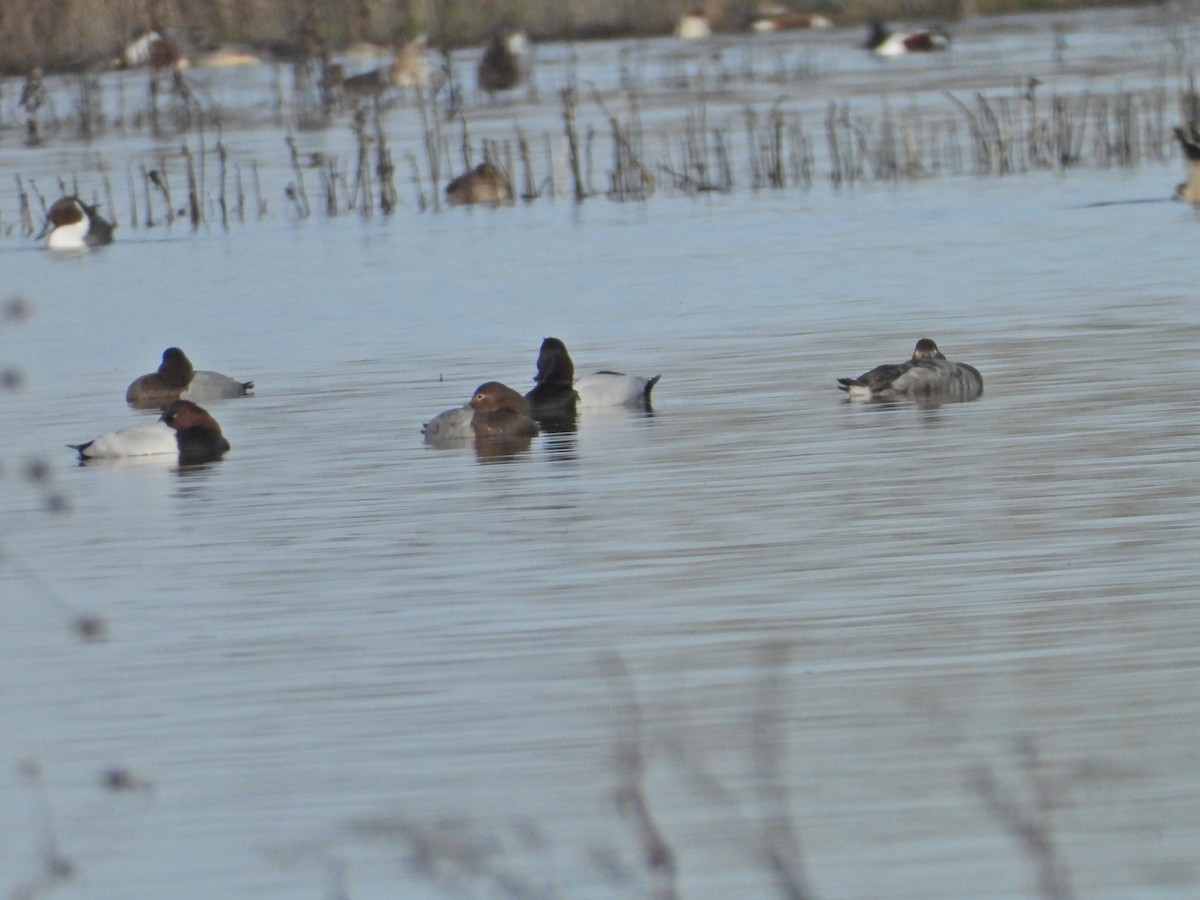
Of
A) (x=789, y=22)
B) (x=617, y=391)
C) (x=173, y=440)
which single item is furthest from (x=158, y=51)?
(x=789, y=22)

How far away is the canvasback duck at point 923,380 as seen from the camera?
11.4 m

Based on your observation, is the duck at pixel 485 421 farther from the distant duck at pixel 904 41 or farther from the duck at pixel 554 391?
the distant duck at pixel 904 41

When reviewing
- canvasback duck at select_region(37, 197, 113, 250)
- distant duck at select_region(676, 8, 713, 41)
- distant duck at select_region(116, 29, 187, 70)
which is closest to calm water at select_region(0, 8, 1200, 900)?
distant duck at select_region(116, 29, 187, 70)

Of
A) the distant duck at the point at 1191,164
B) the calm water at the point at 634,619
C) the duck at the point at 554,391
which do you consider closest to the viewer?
the calm water at the point at 634,619

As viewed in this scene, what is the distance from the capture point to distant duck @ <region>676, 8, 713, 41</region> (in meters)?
44.3

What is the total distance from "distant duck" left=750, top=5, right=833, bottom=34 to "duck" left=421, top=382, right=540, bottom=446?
36308 millimetres

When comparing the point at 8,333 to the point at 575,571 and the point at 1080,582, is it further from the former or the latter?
the point at 1080,582

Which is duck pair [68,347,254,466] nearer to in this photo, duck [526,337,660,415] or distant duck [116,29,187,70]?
duck [526,337,660,415]

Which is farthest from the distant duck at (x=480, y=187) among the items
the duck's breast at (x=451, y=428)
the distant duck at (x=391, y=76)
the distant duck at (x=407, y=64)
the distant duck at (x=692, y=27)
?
the distant duck at (x=692, y=27)

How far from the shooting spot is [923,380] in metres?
11.4

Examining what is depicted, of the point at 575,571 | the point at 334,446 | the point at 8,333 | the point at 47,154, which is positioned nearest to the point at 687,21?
the point at 47,154

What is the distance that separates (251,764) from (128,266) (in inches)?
582

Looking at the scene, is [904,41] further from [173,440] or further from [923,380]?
[173,440]

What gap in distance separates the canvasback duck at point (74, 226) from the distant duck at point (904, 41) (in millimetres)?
20243
